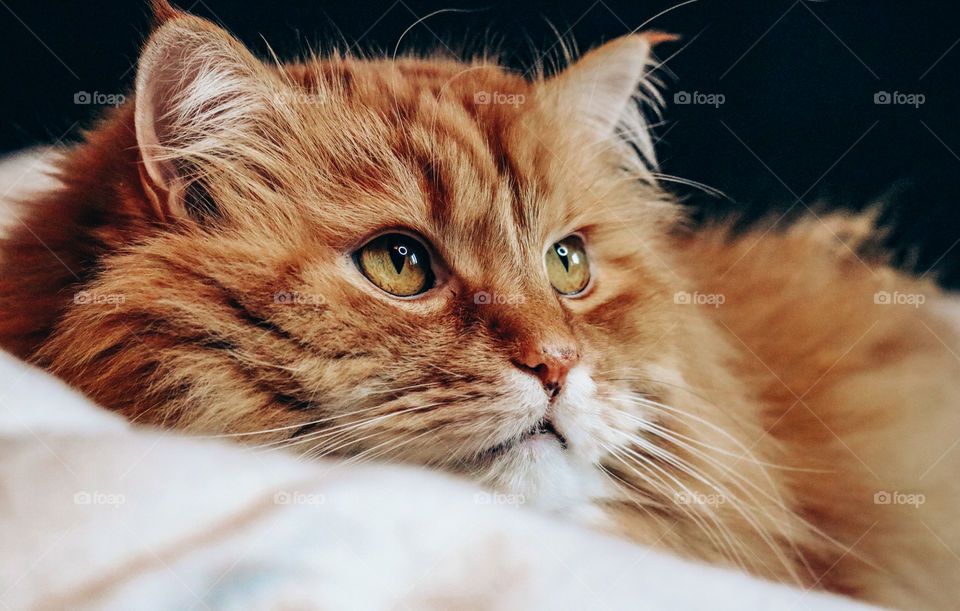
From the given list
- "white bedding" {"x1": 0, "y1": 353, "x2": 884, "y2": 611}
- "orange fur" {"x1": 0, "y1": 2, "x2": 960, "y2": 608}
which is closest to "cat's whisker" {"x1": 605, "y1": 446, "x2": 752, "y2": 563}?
"orange fur" {"x1": 0, "y1": 2, "x2": 960, "y2": 608}

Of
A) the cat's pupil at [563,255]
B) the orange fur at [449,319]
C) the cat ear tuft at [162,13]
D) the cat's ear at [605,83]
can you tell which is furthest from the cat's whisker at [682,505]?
the cat ear tuft at [162,13]

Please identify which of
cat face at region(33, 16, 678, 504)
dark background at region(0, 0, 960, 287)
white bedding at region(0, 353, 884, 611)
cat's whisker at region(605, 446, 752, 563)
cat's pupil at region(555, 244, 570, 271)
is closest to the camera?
white bedding at region(0, 353, 884, 611)

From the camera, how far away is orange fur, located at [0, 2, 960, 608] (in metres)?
0.81

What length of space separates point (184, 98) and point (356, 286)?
0.32 m

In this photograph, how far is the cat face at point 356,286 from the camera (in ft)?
2.64

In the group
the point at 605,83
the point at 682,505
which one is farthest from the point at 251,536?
the point at 605,83

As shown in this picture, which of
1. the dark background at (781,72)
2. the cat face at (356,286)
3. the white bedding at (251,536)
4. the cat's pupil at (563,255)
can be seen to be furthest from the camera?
the dark background at (781,72)

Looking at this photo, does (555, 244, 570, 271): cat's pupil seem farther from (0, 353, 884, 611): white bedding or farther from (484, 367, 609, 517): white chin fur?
(0, 353, 884, 611): white bedding

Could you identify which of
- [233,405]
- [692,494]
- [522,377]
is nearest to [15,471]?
[233,405]

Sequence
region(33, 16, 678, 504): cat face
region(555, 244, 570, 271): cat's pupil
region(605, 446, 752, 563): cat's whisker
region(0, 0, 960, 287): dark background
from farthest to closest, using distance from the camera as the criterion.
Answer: region(0, 0, 960, 287): dark background, region(555, 244, 570, 271): cat's pupil, region(605, 446, 752, 563): cat's whisker, region(33, 16, 678, 504): cat face

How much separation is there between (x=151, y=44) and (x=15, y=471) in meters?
0.49

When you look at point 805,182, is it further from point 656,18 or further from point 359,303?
point 359,303

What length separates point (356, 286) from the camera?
85 centimetres

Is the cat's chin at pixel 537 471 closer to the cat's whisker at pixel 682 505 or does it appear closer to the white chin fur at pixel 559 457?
the white chin fur at pixel 559 457
